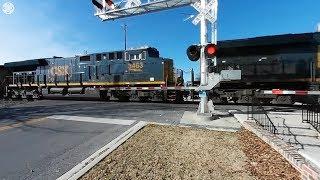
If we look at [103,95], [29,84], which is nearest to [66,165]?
[103,95]

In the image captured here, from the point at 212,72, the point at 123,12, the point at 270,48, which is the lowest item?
the point at 212,72

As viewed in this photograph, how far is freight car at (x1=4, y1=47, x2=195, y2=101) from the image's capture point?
22031mm

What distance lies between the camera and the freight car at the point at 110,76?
2203 centimetres

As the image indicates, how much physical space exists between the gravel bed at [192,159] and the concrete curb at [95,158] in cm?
11

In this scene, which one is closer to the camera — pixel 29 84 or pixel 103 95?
pixel 103 95

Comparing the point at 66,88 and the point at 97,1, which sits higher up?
the point at 97,1

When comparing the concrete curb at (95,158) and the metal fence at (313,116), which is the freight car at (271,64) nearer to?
the metal fence at (313,116)

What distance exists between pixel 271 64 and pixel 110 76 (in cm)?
1097

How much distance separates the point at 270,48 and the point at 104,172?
14.8 m

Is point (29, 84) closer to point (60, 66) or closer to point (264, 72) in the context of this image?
point (60, 66)

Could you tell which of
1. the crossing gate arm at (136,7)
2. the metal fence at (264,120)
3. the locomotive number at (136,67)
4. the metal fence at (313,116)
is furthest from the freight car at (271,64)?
the crossing gate arm at (136,7)

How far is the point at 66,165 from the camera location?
7016 millimetres

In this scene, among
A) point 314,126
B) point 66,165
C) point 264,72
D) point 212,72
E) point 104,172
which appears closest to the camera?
point 104,172

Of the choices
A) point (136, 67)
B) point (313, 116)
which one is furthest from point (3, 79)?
point (313, 116)
